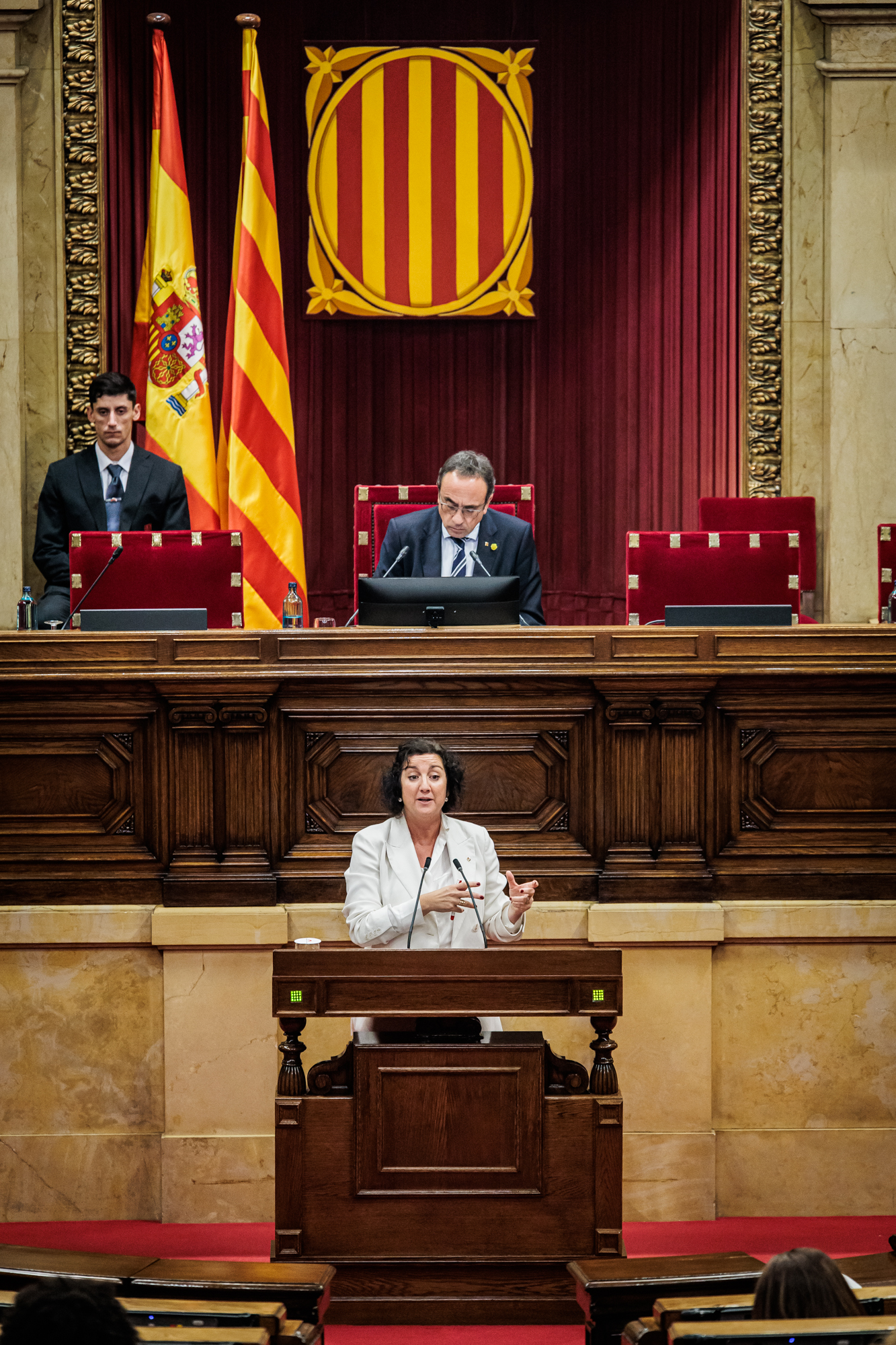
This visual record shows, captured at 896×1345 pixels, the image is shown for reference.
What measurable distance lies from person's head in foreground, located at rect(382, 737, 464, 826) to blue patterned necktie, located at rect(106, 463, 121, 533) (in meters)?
2.11

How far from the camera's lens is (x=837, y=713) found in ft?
12.8

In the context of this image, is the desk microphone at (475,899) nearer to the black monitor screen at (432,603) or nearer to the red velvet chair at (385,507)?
the black monitor screen at (432,603)

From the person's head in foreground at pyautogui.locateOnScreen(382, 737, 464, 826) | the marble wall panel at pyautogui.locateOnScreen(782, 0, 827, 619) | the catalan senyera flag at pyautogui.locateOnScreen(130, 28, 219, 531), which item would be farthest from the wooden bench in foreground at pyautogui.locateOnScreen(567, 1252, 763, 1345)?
the catalan senyera flag at pyautogui.locateOnScreen(130, 28, 219, 531)

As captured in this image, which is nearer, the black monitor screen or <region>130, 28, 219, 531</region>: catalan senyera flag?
the black monitor screen

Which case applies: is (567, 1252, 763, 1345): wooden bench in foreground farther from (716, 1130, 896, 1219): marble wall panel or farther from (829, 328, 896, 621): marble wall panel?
(829, 328, 896, 621): marble wall panel

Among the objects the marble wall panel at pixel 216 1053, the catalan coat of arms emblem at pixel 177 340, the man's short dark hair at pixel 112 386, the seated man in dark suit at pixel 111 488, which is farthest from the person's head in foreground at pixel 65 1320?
the catalan coat of arms emblem at pixel 177 340

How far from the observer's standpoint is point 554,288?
6.84m

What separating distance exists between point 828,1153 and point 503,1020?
89 centimetres

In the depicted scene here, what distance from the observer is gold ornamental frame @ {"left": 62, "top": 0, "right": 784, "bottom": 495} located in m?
6.14

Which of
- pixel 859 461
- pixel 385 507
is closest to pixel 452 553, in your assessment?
pixel 385 507

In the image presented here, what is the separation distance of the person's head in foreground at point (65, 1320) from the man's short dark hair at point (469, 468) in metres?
3.26

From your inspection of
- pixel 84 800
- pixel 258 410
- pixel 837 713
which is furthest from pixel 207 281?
pixel 837 713

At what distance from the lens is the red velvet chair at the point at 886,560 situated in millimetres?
4668

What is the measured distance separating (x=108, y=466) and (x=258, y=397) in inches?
42.7
